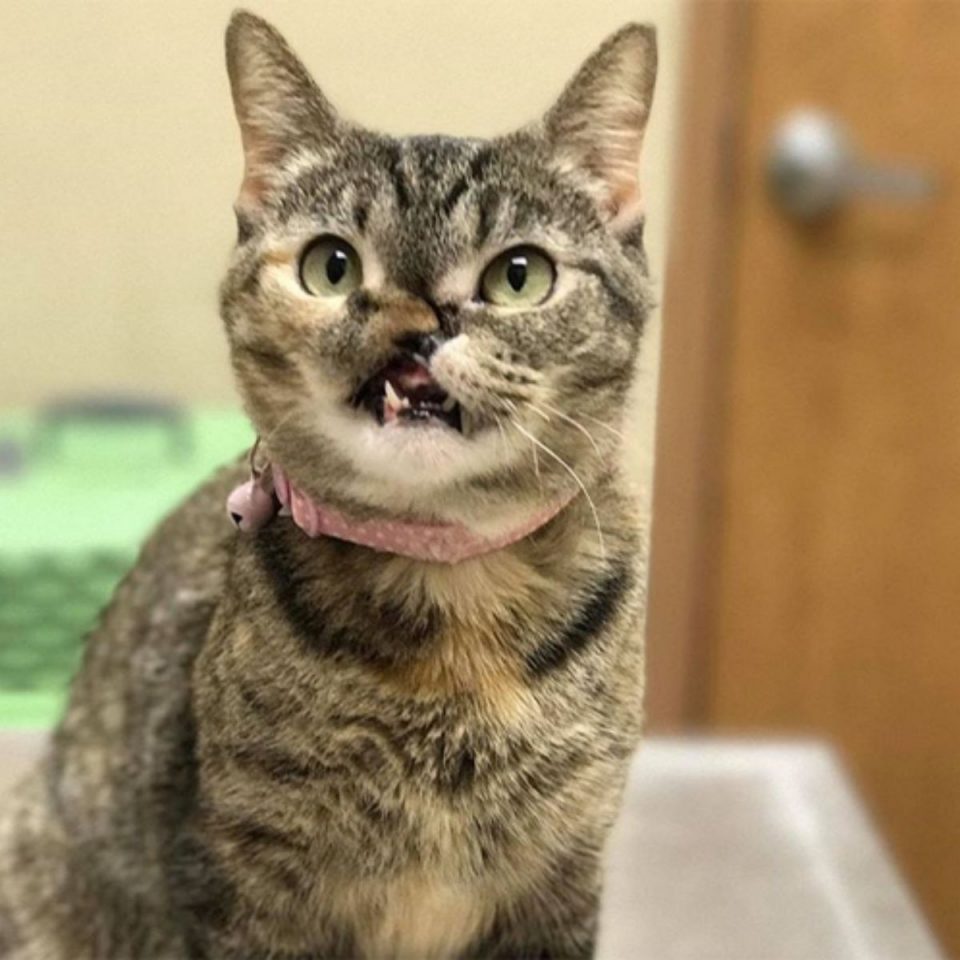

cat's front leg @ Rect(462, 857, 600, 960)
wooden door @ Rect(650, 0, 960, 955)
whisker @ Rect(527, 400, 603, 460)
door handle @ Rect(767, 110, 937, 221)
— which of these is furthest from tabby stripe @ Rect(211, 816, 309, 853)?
door handle @ Rect(767, 110, 937, 221)

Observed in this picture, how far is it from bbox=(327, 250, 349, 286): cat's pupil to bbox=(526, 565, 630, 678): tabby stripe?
0.61 ft

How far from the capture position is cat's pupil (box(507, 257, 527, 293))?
55 centimetres

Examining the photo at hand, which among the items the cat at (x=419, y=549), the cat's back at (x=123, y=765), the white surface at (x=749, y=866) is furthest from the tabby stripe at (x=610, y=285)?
the white surface at (x=749, y=866)

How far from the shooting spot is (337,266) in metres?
0.55

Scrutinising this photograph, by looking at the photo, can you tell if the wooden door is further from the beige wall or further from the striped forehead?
the striped forehead

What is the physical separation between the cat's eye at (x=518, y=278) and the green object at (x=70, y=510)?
0.30 m

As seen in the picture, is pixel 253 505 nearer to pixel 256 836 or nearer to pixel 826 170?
pixel 256 836

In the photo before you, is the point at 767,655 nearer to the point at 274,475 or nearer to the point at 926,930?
the point at 926,930

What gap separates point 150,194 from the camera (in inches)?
29.8

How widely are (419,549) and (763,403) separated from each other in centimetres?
101

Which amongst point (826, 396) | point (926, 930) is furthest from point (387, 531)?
point (826, 396)

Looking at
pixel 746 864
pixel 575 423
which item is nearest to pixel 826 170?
pixel 746 864

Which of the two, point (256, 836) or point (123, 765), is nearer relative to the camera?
point (256, 836)

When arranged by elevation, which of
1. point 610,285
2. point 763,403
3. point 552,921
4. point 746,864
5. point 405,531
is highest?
point 610,285
